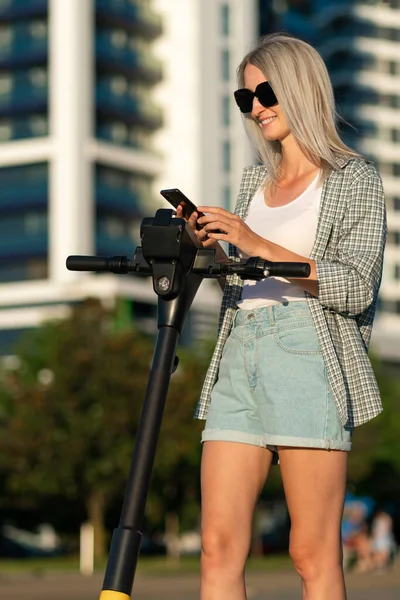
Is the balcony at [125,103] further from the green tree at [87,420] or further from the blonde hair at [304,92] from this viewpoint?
the blonde hair at [304,92]

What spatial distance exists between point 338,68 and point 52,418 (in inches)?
2750

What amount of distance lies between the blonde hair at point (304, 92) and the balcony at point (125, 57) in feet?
263

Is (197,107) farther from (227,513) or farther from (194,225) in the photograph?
(194,225)

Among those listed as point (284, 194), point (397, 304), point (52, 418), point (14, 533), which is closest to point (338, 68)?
point (397, 304)

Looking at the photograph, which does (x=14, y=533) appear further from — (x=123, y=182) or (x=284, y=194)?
(x=284, y=194)

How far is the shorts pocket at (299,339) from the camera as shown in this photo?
13.5 feet

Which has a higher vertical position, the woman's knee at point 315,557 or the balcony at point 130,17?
the balcony at point 130,17

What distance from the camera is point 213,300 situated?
8344 cm

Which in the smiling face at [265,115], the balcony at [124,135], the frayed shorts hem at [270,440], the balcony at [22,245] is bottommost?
the frayed shorts hem at [270,440]

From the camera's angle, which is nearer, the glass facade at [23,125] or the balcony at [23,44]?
the glass facade at [23,125]

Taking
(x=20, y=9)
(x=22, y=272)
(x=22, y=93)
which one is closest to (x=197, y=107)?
(x=22, y=93)

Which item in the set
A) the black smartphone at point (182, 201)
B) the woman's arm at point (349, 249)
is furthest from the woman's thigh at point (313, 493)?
the black smartphone at point (182, 201)

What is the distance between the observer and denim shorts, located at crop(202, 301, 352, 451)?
4.05 m

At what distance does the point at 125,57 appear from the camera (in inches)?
3337
